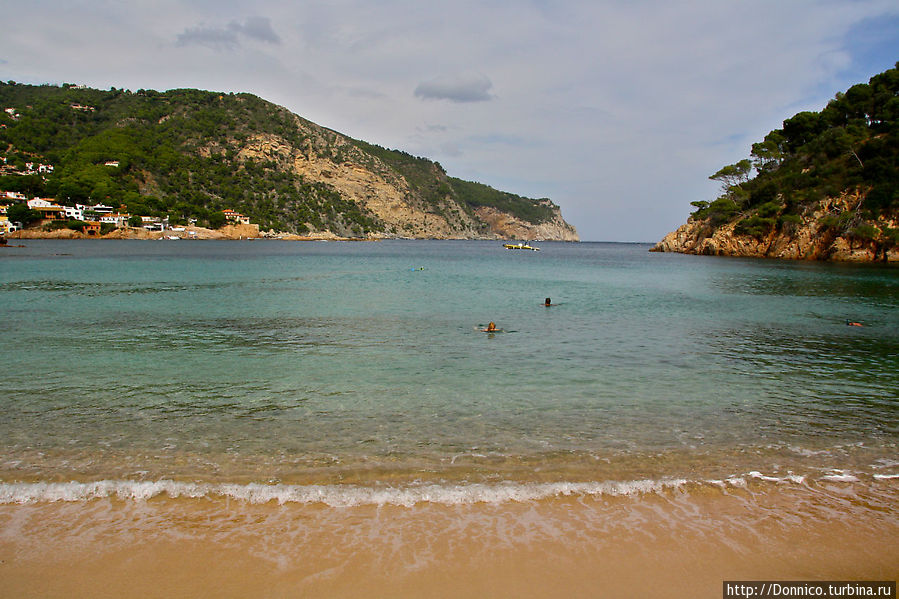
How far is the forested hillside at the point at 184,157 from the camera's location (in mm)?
113938

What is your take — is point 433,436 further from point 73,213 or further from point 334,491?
point 73,213

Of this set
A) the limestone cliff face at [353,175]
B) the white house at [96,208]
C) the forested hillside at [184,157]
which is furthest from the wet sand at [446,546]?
the limestone cliff face at [353,175]

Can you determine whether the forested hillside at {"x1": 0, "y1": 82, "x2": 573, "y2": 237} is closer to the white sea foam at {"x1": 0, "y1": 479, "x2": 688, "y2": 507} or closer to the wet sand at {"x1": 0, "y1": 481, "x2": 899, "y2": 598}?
the white sea foam at {"x1": 0, "y1": 479, "x2": 688, "y2": 507}

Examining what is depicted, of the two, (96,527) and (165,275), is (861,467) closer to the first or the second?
(96,527)

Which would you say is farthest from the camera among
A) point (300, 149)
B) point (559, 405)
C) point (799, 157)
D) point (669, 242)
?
point (300, 149)

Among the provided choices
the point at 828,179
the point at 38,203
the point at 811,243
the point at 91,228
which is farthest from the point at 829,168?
the point at 38,203

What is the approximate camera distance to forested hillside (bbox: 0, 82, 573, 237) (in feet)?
374

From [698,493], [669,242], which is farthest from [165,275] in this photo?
[669,242]

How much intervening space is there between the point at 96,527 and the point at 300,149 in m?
165

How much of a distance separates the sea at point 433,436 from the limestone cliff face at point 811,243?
1929 inches

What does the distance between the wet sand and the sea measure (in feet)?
0.11

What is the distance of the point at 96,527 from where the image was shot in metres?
4.25

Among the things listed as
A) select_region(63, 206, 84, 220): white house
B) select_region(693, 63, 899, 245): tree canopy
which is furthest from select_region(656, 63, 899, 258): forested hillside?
select_region(63, 206, 84, 220): white house

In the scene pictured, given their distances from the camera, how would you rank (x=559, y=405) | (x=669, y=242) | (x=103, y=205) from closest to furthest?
(x=559, y=405), (x=669, y=242), (x=103, y=205)
